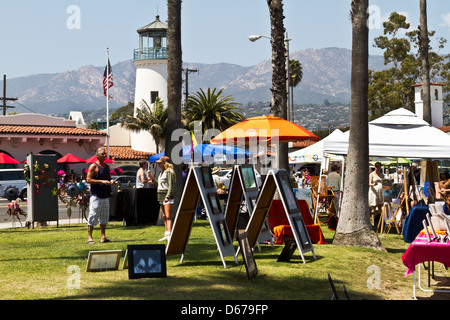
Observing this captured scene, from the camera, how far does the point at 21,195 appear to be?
115 ft

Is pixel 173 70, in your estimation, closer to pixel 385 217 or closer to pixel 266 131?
pixel 266 131

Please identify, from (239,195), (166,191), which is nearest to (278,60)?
(166,191)

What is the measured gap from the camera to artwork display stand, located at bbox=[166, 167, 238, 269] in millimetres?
9695

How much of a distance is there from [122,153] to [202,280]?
49.4 meters

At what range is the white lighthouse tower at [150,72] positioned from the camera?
193ft

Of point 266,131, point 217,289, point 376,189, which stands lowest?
point 217,289

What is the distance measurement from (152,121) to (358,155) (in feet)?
145

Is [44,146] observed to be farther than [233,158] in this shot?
Yes

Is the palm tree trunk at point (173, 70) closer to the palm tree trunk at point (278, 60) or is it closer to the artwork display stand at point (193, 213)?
the palm tree trunk at point (278, 60)

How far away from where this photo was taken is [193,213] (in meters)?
10.2

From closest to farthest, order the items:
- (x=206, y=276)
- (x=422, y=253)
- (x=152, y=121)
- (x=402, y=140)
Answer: (x=422, y=253), (x=206, y=276), (x=402, y=140), (x=152, y=121)
